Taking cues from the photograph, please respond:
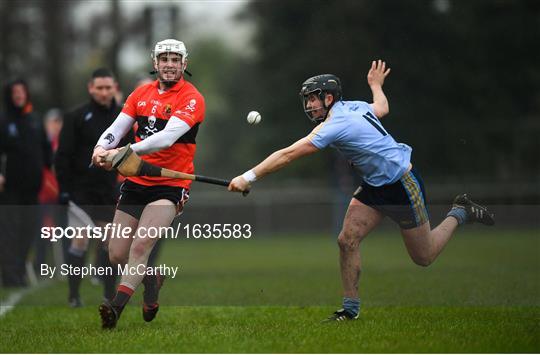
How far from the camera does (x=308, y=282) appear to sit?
1271 cm

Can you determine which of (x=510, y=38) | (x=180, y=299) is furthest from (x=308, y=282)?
(x=510, y=38)

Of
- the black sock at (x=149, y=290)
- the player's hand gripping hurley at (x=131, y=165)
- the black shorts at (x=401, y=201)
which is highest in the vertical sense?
the player's hand gripping hurley at (x=131, y=165)

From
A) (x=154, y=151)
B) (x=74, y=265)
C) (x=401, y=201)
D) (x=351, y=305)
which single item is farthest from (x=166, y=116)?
(x=74, y=265)

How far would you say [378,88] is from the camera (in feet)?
30.8

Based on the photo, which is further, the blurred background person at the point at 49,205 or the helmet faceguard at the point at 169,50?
the blurred background person at the point at 49,205

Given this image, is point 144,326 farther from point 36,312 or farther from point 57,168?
point 57,168

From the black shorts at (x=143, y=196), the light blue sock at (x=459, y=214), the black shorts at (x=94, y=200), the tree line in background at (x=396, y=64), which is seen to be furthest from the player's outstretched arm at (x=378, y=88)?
the tree line in background at (x=396, y=64)

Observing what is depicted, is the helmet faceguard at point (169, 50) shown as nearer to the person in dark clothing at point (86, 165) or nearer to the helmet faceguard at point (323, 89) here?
the helmet faceguard at point (323, 89)

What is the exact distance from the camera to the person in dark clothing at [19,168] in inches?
526

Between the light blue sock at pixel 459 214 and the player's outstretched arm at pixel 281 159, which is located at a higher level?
the player's outstretched arm at pixel 281 159

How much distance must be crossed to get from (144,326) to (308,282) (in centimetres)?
438

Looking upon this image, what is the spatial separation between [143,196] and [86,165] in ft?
8.81

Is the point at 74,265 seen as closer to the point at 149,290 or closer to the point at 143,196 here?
the point at 149,290

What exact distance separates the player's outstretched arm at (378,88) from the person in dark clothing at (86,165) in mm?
2802
